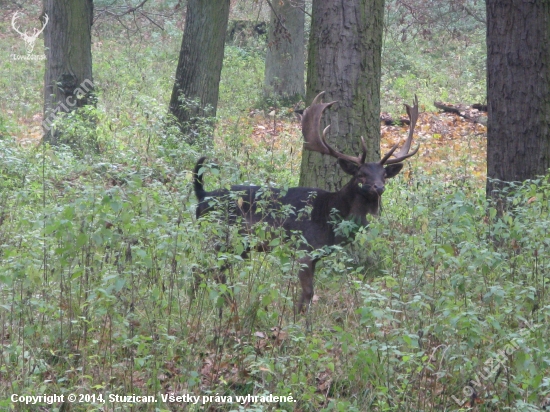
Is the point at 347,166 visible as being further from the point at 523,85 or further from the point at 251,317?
the point at 251,317

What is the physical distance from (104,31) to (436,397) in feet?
77.2

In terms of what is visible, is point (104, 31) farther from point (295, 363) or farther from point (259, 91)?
point (295, 363)

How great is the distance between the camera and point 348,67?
855 centimetres

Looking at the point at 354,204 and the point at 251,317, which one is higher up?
the point at 354,204

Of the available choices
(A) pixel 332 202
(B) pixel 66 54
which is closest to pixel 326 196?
(A) pixel 332 202

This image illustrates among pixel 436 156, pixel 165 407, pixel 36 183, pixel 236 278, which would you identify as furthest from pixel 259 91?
pixel 165 407

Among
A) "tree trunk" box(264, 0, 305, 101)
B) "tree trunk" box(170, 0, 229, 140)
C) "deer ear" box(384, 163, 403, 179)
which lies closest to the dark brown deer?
"deer ear" box(384, 163, 403, 179)

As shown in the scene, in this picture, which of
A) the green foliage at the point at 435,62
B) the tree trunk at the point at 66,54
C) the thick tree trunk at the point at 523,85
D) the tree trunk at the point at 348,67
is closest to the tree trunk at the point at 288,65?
the green foliage at the point at 435,62

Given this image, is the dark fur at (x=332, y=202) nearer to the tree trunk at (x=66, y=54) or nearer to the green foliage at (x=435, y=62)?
the tree trunk at (x=66, y=54)

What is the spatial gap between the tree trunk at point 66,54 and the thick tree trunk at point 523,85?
7568mm

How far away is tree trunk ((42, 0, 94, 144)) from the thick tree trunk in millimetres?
7568

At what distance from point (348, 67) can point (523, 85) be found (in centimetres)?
194

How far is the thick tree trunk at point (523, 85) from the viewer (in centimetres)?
862

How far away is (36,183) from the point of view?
29.3 ft
